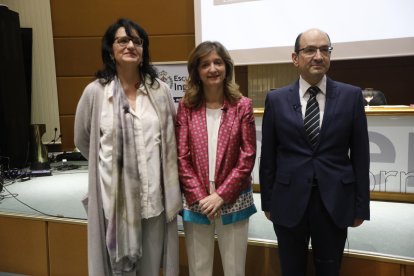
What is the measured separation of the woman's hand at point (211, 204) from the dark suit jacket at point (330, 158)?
0.84 feet

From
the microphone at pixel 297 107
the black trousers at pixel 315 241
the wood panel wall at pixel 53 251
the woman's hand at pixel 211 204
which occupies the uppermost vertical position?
the microphone at pixel 297 107

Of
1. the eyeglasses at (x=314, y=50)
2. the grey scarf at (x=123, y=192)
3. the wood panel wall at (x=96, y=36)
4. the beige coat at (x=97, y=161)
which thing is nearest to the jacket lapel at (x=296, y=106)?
the eyeglasses at (x=314, y=50)

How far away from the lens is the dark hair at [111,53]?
154 centimetres

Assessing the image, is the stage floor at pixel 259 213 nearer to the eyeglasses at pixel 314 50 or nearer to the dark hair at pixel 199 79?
the dark hair at pixel 199 79

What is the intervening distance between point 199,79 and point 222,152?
0.35 metres

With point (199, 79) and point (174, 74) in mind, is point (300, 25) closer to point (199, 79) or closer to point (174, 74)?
point (174, 74)

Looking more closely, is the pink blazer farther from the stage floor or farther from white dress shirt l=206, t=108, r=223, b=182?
the stage floor

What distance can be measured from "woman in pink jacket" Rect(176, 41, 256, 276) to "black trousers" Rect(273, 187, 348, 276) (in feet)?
0.64

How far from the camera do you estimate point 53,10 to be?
477 centimetres

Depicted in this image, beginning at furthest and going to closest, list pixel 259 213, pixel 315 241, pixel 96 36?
pixel 96 36 → pixel 259 213 → pixel 315 241

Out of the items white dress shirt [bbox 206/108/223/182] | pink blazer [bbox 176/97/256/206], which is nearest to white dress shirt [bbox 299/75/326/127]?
pink blazer [bbox 176/97/256/206]

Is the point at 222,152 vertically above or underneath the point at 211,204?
above

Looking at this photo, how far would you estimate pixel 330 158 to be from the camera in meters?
1.40

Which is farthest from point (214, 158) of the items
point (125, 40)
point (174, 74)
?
point (174, 74)
